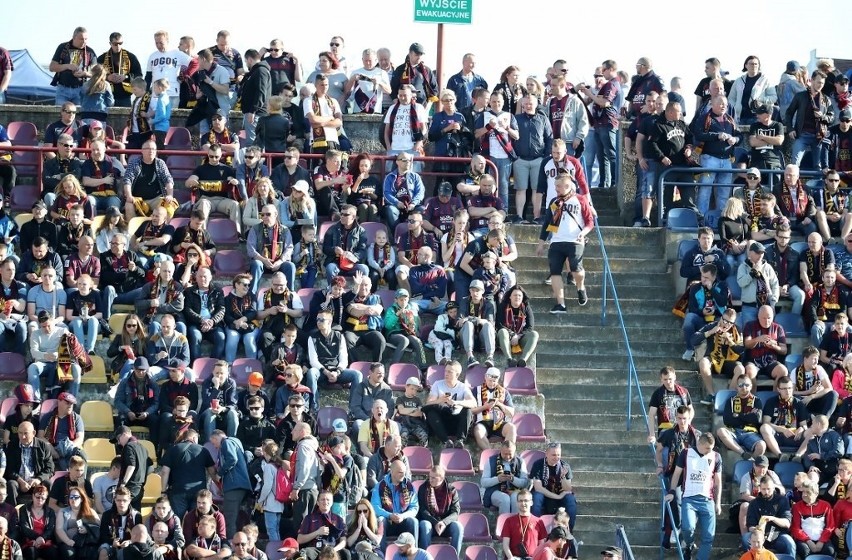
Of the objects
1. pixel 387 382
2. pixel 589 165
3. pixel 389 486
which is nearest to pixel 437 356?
pixel 387 382

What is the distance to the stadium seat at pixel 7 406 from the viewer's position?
73.0 feet

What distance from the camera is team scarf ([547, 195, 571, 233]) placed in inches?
965

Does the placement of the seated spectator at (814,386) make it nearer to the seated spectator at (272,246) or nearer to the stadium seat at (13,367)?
the seated spectator at (272,246)

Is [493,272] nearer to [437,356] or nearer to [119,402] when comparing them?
[437,356]

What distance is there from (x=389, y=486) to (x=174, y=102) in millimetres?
8469

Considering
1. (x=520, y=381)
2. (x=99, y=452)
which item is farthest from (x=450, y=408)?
(x=99, y=452)

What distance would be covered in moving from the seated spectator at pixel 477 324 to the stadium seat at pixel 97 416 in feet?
13.8

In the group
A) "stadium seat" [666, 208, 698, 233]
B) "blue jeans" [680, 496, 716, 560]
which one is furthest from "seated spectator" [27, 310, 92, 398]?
"stadium seat" [666, 208, 698, 233]

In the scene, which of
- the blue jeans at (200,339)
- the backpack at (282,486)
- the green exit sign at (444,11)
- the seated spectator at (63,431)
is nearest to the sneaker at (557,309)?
the blue jeans at (200,339)

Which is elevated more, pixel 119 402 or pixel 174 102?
pixel 174 102

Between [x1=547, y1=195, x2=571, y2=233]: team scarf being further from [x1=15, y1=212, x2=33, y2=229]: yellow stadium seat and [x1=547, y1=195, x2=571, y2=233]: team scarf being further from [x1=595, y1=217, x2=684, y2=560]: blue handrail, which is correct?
[x1=15, y1=212, x2=33, y2=229]: yellow stadium seat

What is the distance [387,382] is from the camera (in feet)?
75.2

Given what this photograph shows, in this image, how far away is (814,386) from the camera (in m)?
23.1

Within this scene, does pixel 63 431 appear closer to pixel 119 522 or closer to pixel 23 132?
pixel 119 522
